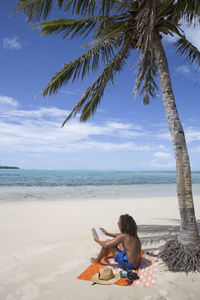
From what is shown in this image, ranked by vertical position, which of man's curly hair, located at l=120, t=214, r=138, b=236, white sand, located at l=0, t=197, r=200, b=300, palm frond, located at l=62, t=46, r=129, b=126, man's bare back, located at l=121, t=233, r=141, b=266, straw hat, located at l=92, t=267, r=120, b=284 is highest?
palm frond, located at l=62, t=46, r=129, b=126

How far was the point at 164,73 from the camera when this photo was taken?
4.17m

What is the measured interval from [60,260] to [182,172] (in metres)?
2.85

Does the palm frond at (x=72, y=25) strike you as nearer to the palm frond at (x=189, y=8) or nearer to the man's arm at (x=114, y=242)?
the palm frond at (x=189, y=8)

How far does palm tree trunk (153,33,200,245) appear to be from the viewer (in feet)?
12.0

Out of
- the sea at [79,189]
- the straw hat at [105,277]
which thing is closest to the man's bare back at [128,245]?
the straw hat at [105,277]

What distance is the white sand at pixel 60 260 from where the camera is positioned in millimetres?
2842

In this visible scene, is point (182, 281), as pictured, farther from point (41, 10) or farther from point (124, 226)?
point (41, 10)

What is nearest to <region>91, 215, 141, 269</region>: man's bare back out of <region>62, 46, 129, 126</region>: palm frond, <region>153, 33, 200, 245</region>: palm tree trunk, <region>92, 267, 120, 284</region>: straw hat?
<region>92, 267, 120, 284</region>: straw hat

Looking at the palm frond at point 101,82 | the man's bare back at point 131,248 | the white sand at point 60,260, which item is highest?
the palm frond at point 101,82

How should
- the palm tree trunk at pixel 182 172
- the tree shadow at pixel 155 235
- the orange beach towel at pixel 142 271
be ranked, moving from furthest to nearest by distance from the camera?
the tree shadow at pixel 155 235 < the palm tree trunk at pixel 182 172 < the orange beach towel at pixel 142 271

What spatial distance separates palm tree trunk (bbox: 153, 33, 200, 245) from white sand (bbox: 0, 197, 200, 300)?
2.19 ft

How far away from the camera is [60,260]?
13.1 feet

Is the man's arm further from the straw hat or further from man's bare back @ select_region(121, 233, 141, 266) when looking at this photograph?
the straw hat

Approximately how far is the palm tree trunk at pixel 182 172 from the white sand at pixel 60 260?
667mm
